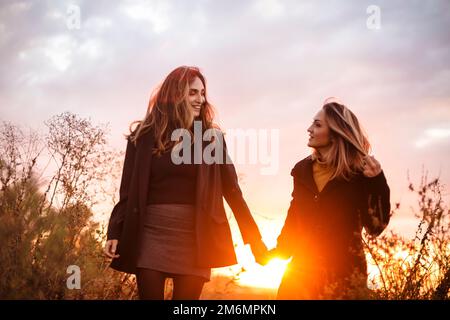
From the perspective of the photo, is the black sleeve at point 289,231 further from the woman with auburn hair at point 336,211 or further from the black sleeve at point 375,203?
the black sleeve at point 375,203

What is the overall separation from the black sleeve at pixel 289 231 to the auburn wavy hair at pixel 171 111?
35.2 inches

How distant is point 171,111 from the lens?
4.10 meters

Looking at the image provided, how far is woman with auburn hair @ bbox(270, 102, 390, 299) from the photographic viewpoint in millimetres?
3861

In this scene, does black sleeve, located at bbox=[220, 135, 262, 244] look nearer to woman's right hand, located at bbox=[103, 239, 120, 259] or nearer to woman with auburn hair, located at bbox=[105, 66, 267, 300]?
woman with auburn hair, located at bbox=[105, 66, 267, 300]

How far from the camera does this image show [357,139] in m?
4.07

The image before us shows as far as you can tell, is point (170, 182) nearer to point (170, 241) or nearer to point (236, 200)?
point (170, 241)

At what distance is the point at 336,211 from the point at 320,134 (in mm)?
626

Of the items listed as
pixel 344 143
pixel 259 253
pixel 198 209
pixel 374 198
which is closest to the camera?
pixel 198 209

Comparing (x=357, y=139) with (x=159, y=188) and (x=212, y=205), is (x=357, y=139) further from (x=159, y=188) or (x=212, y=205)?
(x=159, y=188)

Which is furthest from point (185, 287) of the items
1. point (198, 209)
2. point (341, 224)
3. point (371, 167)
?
point (371, 167)

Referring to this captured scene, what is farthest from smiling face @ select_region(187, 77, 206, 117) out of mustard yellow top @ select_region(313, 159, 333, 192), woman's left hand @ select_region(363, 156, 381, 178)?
woman's left hand @ select_region(363, 156, 381, 178)

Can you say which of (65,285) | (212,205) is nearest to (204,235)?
(212,205)

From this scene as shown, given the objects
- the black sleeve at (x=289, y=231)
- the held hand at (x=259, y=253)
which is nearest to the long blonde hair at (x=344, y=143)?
the black sleeve at (x=289, y=231)

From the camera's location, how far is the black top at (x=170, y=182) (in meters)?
3.73
